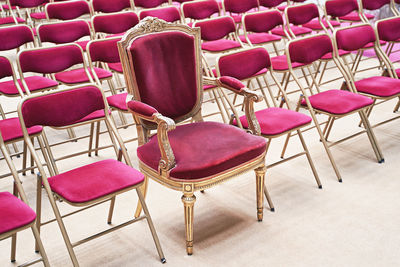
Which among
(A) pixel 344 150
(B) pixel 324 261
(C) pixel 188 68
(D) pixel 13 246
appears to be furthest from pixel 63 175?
(A) pixel 344 150

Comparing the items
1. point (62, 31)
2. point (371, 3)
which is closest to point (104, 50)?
point (62, 31)

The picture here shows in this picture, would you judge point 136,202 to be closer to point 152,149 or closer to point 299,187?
point 152,149

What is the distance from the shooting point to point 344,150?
13.4 feet

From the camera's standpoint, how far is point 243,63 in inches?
138

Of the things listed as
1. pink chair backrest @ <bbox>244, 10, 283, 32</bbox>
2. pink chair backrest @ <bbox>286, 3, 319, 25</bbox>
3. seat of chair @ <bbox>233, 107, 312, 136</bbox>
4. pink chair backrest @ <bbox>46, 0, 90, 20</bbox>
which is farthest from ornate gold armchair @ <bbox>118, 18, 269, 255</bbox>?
pink chair backrest @ <bbox>46, 0, 90, 20</bbox>

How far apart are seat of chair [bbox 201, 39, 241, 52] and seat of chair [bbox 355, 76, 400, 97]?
1453mm

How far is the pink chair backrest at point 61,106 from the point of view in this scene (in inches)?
104

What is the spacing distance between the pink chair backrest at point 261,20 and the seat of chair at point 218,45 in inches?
9.5

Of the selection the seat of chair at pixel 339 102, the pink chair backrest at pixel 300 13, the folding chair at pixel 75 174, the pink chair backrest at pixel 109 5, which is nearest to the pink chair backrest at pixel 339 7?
the pink chair backrest at pixel 300 13

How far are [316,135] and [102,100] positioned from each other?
90.4 inches

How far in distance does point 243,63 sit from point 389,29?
192cm

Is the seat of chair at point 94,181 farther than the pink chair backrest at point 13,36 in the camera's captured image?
No

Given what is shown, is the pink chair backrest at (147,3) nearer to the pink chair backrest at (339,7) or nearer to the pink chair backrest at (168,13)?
the pink chair backrest at (168,13)

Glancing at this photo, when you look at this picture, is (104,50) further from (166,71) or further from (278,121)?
(278,121)
